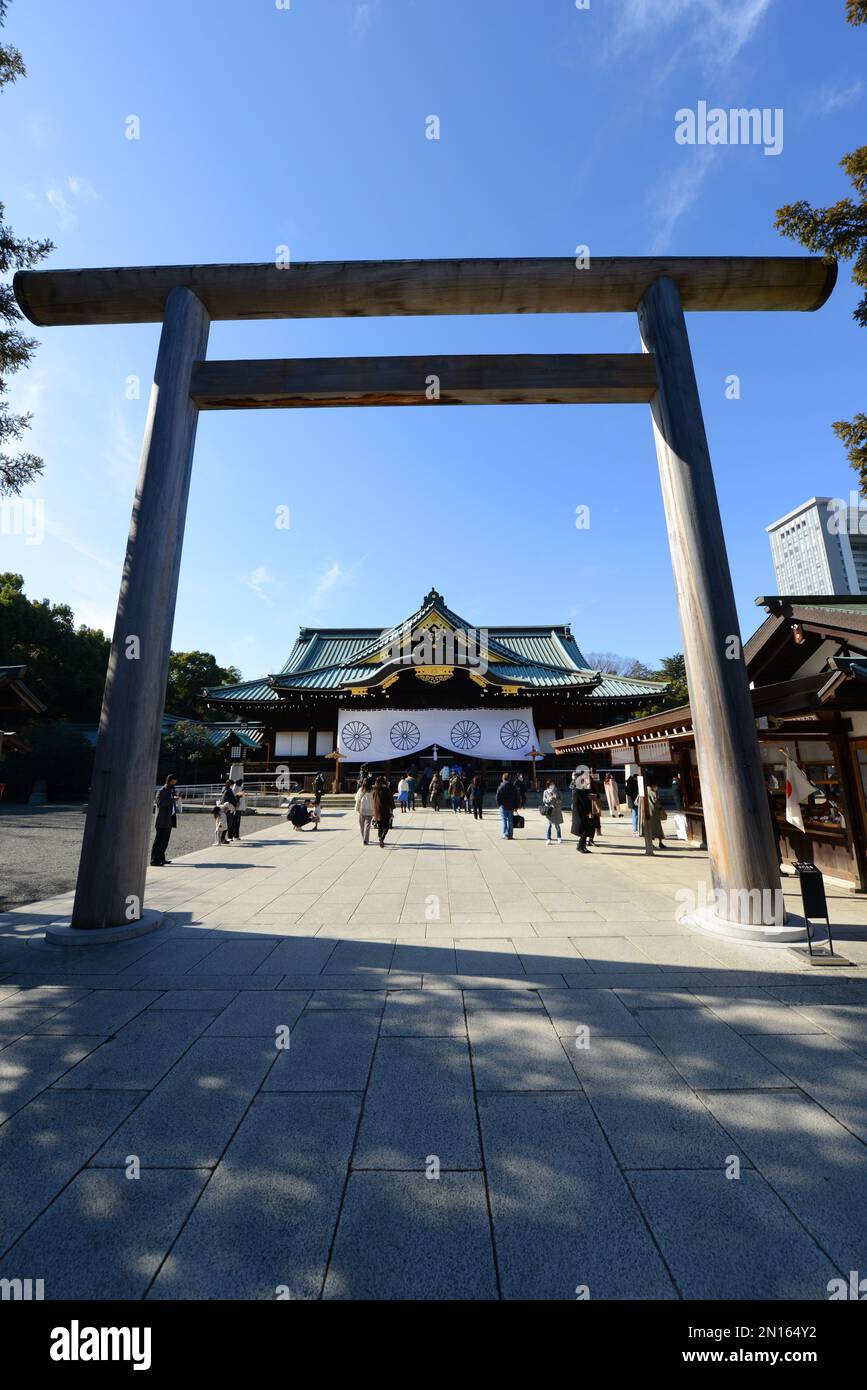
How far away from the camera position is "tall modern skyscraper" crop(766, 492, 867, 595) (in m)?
43.3

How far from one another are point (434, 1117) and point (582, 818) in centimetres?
857

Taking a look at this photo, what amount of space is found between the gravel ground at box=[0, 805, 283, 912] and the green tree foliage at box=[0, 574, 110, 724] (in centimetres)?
1244

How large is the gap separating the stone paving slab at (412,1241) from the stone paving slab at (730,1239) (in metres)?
0.60

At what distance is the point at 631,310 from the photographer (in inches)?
240

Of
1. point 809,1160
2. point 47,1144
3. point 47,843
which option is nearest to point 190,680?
point 47,843

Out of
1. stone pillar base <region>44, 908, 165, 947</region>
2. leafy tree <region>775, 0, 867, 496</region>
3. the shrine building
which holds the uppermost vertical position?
leafy tree <region>775, 0, 867, 496</region>

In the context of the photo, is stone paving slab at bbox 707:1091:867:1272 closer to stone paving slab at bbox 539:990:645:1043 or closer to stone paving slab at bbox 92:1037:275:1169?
stone paving slab at bbox 539:990:645:1043

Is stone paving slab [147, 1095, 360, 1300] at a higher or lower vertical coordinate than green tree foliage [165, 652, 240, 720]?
lower

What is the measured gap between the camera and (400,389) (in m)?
5.85

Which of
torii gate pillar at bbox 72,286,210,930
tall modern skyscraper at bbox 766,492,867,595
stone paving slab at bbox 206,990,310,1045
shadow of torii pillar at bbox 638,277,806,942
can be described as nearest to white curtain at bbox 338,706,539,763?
shadow of torii pillar at bbox 638,277,806,942

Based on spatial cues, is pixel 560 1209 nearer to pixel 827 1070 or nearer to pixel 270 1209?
pixel 270 1209

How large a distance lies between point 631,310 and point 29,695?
878 cm

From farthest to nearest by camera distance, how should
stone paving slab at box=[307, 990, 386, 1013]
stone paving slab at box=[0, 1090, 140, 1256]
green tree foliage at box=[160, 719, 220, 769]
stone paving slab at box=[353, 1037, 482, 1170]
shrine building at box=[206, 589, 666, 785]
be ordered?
green tree foliage at box=[160, 719, 220, 769] → shrine building at box=[206, 589, 666, 785] → stone paving slab at box=[307, 990, 386, 1013] → stone paving slab at box=[353, 1037, 482, 1170] → stone paving slab at box=[0, 1090, 140, 1256]
